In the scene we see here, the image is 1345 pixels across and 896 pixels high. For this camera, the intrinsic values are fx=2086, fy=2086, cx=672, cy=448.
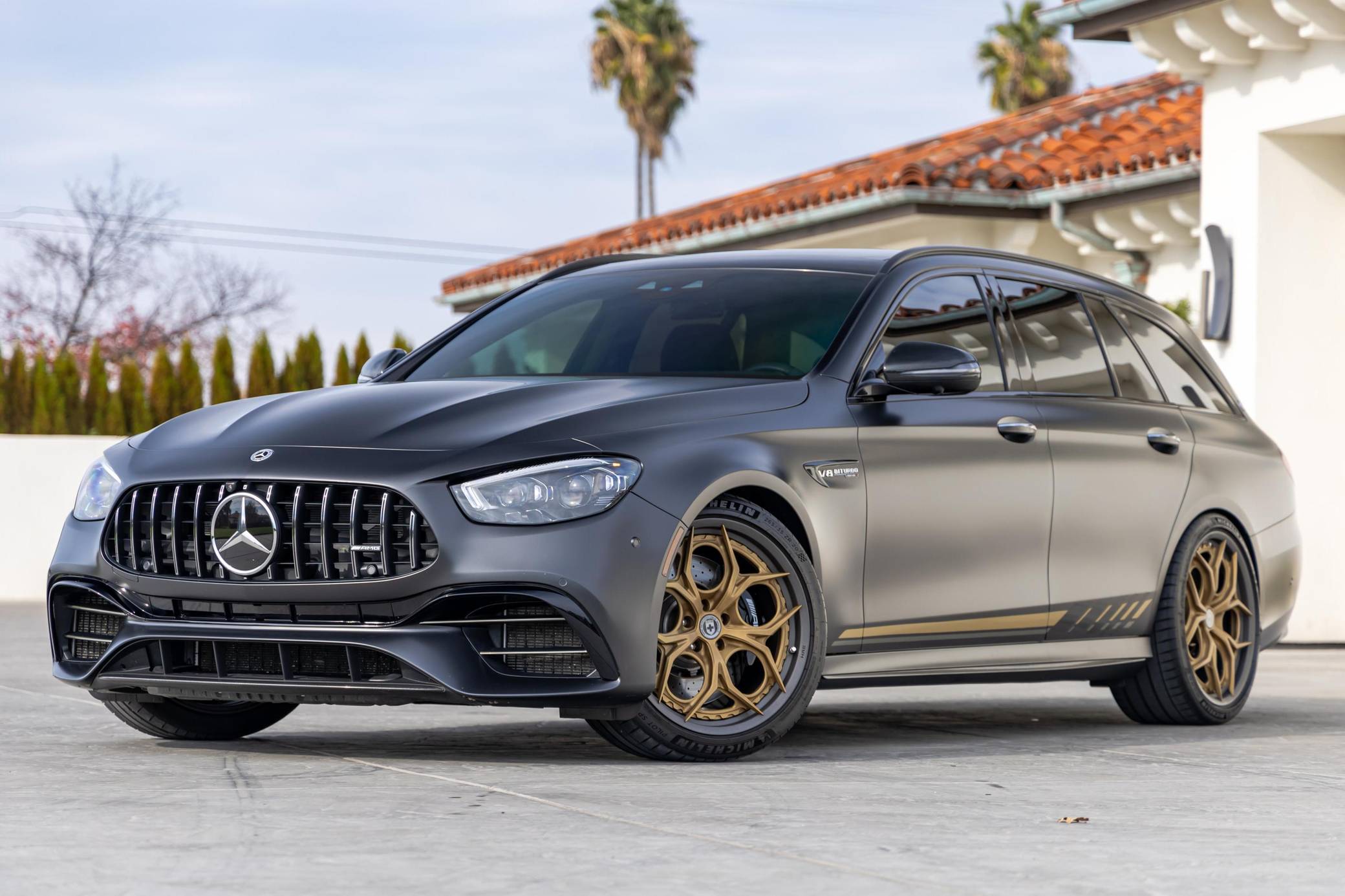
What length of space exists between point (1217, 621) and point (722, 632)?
3.00 metres

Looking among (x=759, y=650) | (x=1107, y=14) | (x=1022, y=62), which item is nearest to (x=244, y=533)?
(x=759, y=650)

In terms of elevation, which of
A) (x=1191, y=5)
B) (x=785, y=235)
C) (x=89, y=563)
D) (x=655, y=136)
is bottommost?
(x=89, y=563)

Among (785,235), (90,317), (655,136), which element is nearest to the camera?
(785,235)

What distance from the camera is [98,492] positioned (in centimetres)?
636

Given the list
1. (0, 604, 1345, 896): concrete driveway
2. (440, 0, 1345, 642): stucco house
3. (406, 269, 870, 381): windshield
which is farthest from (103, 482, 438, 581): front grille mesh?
(440, 0, 1345, 642): stucco house

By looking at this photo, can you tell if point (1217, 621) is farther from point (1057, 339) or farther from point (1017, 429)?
point (1017, 429)

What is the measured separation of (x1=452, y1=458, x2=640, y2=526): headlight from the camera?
569cm

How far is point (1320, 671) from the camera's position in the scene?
11.6m

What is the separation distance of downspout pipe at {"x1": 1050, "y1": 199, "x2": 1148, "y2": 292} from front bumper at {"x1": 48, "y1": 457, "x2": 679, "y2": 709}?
1150cm

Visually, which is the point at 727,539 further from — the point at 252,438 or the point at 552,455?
the point at 252,438

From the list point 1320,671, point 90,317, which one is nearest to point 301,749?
point 1320,671

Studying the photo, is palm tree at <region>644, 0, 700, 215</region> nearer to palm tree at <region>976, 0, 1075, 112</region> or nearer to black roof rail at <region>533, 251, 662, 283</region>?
palm tree at <region>976, 0, 1075, 112</region>

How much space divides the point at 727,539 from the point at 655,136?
5935 cm

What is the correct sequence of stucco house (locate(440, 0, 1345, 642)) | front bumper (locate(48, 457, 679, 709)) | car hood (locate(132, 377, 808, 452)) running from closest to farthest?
front bumper (locate(48, 457, 679, 709))
car hood (locate(132, 377, 808, 452))
stucco house (locate(440, 0, 1345, 642))
